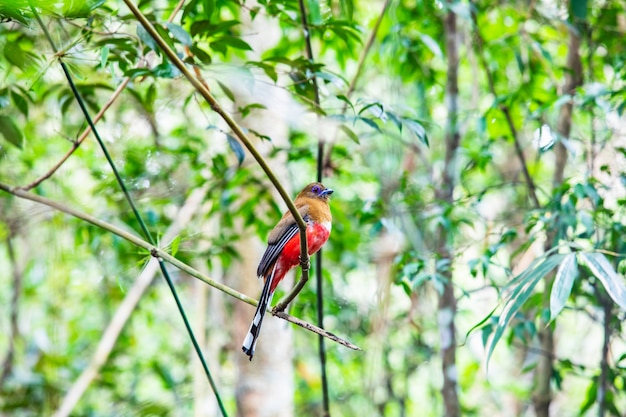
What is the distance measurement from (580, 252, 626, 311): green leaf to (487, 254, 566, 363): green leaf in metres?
0.09

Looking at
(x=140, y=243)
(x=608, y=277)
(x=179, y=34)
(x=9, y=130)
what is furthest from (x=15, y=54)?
(x=608, y=277)

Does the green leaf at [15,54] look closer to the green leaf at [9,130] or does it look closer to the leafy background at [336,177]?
the leafy background at [336,177]

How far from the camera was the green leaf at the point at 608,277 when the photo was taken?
68.4 inches

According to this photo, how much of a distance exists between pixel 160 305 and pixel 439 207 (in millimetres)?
3468

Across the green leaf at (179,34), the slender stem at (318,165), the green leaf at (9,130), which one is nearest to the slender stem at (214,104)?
the green leaf at (179,34)

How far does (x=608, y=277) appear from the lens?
182 centimetres

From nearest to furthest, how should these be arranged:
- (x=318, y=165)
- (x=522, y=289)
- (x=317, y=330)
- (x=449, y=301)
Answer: (x=317, y=330), (x=522, y=289), (x=318, y=165), (x=449, y=301)

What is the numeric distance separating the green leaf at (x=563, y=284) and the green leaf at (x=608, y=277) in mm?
46

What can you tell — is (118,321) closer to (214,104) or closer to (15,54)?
(15,54)

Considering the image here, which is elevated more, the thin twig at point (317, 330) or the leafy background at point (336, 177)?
the leafy background at point (336, 177)

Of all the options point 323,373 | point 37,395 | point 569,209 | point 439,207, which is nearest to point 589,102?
point 569,209

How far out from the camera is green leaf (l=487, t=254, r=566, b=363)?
1.85 m

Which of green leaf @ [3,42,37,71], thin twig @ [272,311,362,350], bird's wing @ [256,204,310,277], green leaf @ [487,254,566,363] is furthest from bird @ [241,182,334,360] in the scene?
green leaf @ [3,42,37,71]

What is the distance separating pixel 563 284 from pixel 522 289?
0.43 feet
